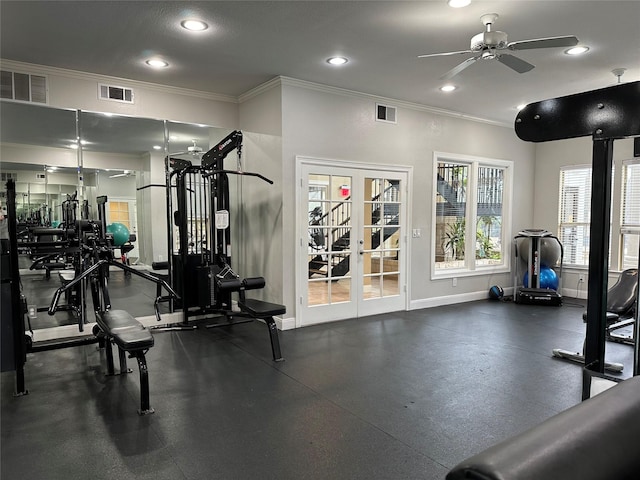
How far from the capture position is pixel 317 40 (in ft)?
12.7

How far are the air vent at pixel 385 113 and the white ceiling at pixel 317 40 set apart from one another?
35cm

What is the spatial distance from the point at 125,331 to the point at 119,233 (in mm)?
2178

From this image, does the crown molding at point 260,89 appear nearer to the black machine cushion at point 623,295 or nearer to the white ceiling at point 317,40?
the white ceiling at point 317,40

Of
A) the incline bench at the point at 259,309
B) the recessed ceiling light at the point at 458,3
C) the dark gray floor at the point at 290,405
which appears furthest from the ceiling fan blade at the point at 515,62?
the incline bench at the point at 259,309

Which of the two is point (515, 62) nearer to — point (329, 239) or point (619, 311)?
point (619, 311)

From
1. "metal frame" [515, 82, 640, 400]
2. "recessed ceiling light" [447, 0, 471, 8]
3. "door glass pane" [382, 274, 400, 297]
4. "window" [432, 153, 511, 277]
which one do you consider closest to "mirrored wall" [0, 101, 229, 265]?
"door glass pane" [382, 274, 400, 297]

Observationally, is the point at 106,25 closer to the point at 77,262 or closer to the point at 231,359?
the point at 77,262

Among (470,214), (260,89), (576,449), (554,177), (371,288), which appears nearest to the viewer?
(576,449)

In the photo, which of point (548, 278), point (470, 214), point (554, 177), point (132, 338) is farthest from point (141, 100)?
point (554, 177)

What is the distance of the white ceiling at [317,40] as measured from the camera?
3281 mm

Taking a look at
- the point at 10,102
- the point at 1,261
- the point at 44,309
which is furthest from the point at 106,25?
the point at 44,309

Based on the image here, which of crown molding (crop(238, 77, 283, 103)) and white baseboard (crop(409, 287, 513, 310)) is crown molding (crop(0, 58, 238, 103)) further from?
white baseboard (crop(409, 287, 513, 310))

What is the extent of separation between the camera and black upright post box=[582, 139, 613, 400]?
2258 mm

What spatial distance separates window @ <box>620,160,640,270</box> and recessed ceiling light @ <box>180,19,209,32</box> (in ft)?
21.3
